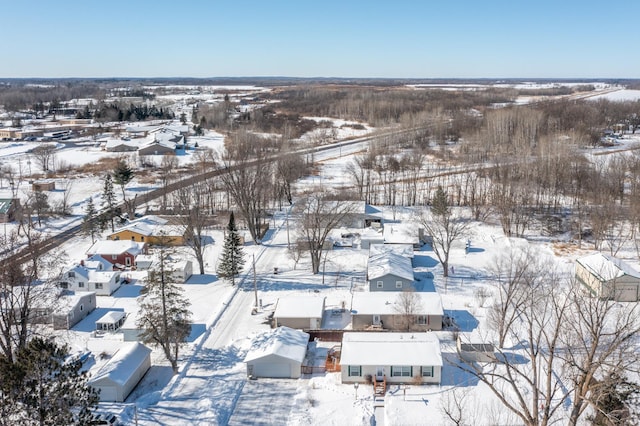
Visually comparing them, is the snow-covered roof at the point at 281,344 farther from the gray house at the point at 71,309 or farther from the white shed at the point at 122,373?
the gray house at the point at 71,309

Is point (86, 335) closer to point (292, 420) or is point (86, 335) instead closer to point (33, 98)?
point (292, 420)

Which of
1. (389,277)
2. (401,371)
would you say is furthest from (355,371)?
(389,277)

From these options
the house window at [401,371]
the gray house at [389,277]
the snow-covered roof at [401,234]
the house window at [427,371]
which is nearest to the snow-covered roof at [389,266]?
the gray house at [389,277]

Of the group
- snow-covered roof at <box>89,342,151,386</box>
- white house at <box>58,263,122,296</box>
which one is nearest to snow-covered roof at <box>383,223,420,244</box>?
white house at <box>58,263,122,296</box>

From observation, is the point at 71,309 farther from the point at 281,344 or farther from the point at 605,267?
the point at 605,267

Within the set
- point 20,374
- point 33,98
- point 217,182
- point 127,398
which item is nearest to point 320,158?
point 217,182

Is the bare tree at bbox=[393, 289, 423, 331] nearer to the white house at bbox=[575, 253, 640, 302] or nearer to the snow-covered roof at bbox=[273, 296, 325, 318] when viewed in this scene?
the snow-covered roof at bbox=[273, 296, 325, 318]
